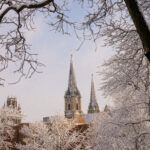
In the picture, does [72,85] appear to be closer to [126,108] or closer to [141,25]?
[126,108]

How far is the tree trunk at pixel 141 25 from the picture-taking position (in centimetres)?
299

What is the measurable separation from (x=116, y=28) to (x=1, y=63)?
376 cm

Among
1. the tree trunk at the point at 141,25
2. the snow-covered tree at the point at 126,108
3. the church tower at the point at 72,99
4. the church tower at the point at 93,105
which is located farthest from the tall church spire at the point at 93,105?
the tree trunk at the point at 141,25

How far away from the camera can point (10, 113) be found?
31984 millimetres

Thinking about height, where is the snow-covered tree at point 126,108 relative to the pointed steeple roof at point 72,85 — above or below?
below

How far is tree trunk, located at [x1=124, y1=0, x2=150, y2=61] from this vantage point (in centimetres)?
299

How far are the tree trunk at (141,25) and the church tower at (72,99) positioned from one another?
61.3 meters

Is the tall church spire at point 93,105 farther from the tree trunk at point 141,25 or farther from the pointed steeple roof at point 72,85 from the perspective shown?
the tree trunk at point 141,25

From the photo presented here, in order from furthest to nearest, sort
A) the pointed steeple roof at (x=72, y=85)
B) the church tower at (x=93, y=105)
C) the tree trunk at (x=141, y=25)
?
the church tower at (x=93, y=105) < the pointed steeple roof at (x=72, y=85) < the tree trunk at (x=141, y=25)

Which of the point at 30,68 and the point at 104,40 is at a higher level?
the point at 104,40

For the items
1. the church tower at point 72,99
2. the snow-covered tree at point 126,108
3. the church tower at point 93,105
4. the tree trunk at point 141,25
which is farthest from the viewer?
the church tower at point 93,105

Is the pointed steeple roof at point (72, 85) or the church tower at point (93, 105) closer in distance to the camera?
the pointed steeple roof at point (72, 85)

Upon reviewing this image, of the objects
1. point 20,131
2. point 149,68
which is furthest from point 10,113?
point 149,68

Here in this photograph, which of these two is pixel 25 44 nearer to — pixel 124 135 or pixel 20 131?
pixel 124 135
